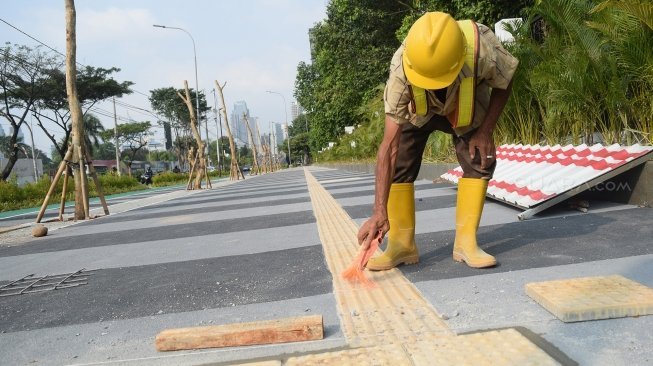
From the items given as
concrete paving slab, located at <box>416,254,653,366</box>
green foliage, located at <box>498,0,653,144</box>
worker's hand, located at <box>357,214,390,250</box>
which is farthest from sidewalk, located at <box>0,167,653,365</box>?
green foliage, located at <box>498,0,653,144</box>

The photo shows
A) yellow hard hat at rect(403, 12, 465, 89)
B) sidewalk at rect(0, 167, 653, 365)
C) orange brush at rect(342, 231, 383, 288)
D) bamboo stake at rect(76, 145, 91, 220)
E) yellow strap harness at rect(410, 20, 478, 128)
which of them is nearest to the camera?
sidewalk at rect(0, 167, 653, 365)

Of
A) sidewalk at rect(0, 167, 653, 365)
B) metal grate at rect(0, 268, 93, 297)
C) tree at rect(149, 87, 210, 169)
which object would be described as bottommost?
metal grate at rect(0, 268, 93, 297)

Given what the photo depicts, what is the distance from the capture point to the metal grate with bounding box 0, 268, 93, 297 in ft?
9.37

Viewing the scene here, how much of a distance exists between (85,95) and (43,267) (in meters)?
32.3

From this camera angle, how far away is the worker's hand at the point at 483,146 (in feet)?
8.23

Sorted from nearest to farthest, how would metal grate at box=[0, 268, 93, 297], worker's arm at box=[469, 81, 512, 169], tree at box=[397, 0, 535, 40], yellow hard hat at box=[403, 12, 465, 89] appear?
yellow hard hat at box=[403, 12, 465, 89]
worker's arm at box=[469, 81, 512, 169]
metal grate at box=[0, 268, 93, 297]
tree at box=[397, 0, 535, 40]

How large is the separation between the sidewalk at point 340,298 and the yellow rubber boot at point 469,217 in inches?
3.6

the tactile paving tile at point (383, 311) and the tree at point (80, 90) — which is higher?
the tree at point (80, 90)

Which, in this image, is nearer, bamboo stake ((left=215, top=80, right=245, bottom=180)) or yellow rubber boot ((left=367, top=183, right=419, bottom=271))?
yellow rubber boot ((left=367, top=183, right=419, bottom=271))

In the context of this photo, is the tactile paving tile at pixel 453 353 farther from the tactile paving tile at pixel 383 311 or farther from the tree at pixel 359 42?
the tree at pixel 359 42

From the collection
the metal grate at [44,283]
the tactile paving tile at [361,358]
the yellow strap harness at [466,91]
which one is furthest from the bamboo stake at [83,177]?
the tactile paving tile at [361,358]

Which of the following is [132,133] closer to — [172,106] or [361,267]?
[172,106]

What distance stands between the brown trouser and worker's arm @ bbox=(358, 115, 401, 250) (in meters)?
0.22

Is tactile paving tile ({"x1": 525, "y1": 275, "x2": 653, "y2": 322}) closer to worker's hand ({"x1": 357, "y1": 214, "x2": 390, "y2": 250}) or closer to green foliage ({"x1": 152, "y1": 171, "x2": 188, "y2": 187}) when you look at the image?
worker's hand ({"x1": 357, "y1": 214, "x2": 390, "y2": 250})
